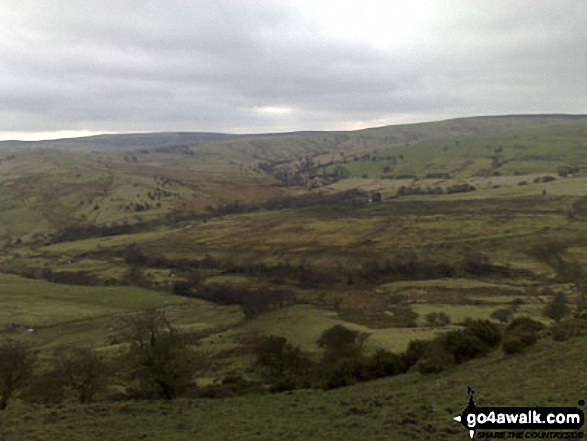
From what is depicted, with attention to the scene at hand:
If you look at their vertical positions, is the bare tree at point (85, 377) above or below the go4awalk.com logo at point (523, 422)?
below

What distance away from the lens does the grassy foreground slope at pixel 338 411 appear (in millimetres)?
22250

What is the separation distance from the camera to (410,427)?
21.4m

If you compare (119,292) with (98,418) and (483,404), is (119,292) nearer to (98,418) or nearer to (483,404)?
(98,418)

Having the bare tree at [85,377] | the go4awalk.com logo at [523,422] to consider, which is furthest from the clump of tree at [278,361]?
the go4awalk.com logo at [523,422]

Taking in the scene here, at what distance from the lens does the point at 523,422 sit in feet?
67.3

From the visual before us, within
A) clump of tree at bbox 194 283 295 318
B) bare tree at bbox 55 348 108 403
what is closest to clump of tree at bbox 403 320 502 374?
bare tree at bbox 55 348 108 403

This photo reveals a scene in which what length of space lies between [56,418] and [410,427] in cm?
2007

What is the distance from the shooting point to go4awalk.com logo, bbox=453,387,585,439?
18938 millimetres

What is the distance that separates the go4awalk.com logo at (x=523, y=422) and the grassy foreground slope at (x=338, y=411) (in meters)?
0.83

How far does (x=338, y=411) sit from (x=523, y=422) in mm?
9521

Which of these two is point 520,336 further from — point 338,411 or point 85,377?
point 85,377

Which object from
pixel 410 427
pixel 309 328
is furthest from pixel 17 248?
pixel 410 427

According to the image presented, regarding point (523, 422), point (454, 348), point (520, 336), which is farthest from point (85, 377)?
point (520, 336)

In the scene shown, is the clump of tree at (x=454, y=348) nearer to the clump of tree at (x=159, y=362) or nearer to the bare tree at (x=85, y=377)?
the clump of tree at (x=159, y=362)
